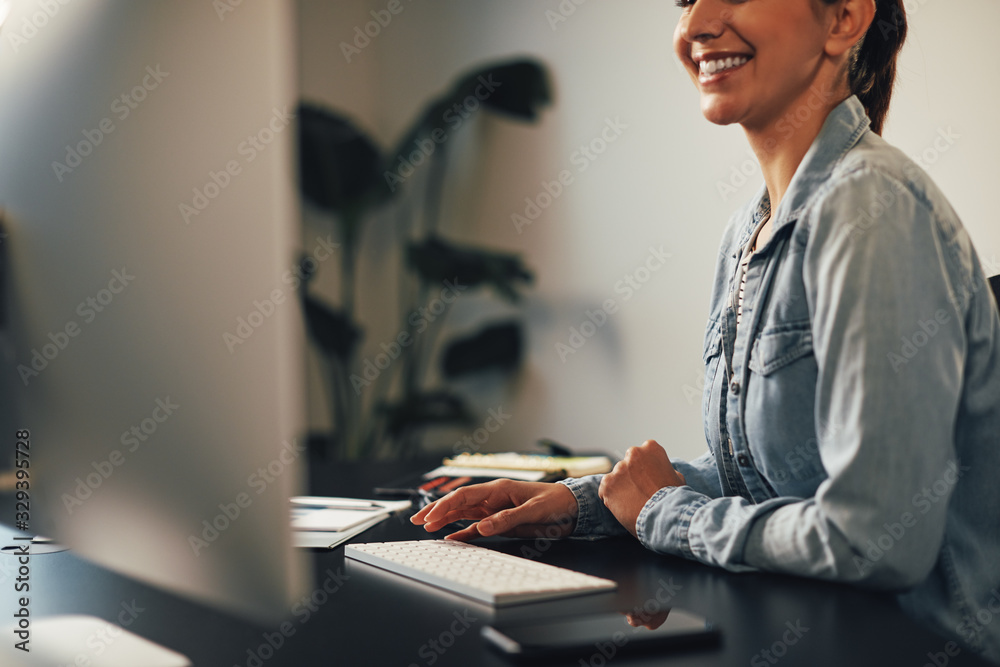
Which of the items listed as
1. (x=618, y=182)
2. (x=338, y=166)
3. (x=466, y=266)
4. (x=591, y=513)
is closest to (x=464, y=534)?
(x=591, y=513)

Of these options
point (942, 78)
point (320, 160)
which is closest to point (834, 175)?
point (942, 78)

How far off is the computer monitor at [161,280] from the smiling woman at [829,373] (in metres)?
0.58

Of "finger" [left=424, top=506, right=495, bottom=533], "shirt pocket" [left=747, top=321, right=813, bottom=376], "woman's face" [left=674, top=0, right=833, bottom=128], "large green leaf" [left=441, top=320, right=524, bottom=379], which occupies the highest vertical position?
"woman's face" [left=674, top=0, right=833, bottom=128]

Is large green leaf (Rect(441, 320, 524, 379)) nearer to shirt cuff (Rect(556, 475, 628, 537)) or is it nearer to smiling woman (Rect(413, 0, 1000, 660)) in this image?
smiling woman (Rect(413, 0, 1000, 660))

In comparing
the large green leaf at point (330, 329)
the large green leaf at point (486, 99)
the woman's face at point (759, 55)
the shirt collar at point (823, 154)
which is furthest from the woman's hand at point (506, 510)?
the large green leaf at point (330, 329)

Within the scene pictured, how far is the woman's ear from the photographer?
995 millimetres

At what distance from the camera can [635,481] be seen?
3.31ft

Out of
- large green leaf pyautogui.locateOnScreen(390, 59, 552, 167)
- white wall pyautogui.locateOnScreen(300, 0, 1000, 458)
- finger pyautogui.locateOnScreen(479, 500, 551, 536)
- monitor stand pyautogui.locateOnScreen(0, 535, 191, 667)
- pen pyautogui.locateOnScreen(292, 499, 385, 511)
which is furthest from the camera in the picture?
large green leaf pyautogui.locateOnScreen(390, 59, 552, 167)

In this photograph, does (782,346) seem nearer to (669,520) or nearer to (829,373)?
(829,373)

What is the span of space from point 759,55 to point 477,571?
695 millimetres

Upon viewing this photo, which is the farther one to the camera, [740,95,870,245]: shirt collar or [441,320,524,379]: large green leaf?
[441,320,524,379]: large green leaf

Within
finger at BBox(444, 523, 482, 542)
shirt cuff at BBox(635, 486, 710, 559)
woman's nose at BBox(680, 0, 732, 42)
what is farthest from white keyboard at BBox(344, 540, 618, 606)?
woman's nose at BBox(680, 0, 732, 42)

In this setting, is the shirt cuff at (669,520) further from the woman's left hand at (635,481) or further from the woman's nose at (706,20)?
the woman's nose at (706,20)

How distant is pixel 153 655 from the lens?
575 millimetres
